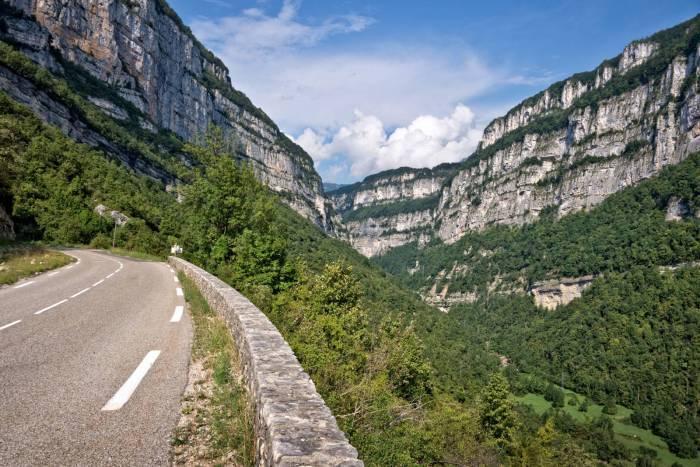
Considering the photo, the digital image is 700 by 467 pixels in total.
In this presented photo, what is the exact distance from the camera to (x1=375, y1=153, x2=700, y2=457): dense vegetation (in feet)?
312

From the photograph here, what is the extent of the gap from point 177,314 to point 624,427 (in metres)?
102

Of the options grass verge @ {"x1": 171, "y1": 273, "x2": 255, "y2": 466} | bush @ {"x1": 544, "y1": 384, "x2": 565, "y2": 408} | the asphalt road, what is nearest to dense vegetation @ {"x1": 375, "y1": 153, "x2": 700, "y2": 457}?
bush @ {"x1": 544, "y1": 384, "x2": 565, "y2": 408}

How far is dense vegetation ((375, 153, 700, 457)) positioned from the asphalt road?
97892mm

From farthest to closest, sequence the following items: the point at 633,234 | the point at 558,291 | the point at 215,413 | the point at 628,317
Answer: the point at 558,291 → the point at 633,234 → the point at 628,317 → the point at 215,413

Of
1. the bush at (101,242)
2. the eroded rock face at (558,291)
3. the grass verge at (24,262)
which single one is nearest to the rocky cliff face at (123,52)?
the bush at (101,242)

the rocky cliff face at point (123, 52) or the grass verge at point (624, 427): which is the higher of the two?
the rocky cliff face at point (123, 52)

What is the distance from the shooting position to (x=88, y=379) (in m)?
5.77

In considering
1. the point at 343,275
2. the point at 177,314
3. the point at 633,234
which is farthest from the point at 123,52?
the point at 633,234

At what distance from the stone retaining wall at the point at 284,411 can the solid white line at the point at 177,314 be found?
4268 millimetres

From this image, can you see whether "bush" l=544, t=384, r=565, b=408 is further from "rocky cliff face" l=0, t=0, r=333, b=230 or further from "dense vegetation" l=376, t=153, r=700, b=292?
"rocky cliff face" l=0, t=0, r=333, b=230

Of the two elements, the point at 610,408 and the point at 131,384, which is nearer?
the point at 131,384

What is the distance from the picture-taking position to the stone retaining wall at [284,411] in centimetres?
304

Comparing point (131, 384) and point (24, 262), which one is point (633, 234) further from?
point (131, 384)

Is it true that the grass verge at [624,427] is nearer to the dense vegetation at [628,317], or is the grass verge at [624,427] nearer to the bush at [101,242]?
the dense vegetation at [628,317]
